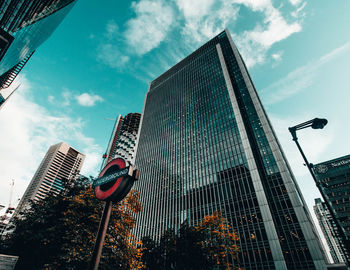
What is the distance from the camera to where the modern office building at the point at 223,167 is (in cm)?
3647

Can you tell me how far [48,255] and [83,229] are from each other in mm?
3647

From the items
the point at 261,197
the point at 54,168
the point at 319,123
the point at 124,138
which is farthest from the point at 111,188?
the point at 54,168

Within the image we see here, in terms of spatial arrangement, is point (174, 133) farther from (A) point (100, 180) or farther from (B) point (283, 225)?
(A) point (100, 180)

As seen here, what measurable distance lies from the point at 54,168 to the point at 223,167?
164 metres

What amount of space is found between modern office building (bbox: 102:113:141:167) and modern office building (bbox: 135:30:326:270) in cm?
1346

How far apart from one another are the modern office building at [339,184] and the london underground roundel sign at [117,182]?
104876 millimetres

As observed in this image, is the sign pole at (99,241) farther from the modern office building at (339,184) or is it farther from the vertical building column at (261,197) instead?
the modern office building at (339,184)

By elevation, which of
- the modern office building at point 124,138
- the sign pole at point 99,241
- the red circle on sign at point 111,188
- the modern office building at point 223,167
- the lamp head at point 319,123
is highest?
the modern office building at point 124,138

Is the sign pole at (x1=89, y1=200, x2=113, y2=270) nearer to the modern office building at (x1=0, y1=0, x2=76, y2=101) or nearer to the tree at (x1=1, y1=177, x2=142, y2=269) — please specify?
the tree at (x1=1, y1=177, x2=142, y2=269)

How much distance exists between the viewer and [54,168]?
517 feet

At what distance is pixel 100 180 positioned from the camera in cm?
585

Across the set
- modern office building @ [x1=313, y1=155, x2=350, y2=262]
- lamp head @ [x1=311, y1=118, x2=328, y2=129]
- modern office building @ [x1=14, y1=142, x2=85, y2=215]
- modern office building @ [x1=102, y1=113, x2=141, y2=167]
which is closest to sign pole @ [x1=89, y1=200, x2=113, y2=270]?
lamp head @ [x1=311, y1=118, x2=328, y2=129]

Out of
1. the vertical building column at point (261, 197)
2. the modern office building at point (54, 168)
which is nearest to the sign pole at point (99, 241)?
the vertical building column at point (261, 197)

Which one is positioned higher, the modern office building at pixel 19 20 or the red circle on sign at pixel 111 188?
the modern office building at pixel 19 20
